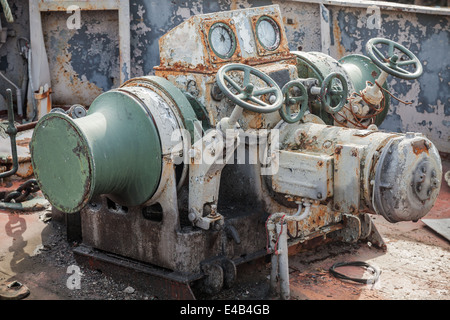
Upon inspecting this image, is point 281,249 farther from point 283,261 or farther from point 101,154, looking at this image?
point 101,154

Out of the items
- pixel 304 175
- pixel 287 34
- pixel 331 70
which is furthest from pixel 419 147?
pixel 287 34

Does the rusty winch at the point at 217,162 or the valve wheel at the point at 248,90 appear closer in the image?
the valve wheel at the point at 248,90

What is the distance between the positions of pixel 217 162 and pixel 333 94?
1226 millimetres

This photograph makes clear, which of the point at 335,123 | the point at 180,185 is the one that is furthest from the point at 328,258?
the point at 180,185

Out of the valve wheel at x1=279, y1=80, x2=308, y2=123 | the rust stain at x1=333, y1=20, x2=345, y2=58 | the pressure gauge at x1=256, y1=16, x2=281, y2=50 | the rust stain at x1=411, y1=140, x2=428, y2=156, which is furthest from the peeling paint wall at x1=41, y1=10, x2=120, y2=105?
the rust stain at x1=411, y1=140, x2=428, y2=156

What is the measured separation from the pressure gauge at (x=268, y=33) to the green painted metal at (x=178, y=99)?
0.80 meters

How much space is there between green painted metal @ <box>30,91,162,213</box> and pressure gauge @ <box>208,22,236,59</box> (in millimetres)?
693

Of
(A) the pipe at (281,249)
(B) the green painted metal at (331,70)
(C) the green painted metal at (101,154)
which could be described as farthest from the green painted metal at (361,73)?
(C) the green painted metal at (101,154)

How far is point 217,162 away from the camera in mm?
4004

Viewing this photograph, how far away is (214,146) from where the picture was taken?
3961mm

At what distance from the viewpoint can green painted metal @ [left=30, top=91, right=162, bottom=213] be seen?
3.92m

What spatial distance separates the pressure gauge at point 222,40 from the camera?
4.38m

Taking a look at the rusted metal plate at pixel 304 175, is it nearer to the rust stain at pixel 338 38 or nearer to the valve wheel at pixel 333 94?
the valve wheel at pixel 333 94

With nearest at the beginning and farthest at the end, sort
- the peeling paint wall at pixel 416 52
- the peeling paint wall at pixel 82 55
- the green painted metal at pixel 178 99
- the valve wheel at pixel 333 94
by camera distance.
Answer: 1. the green painted metal at pixel 178 99
2. the valve wheel at pixel 333 94
3. the peeling paint wall at pixel 416 52
4. the peeling paint wall at pixel 82 55
